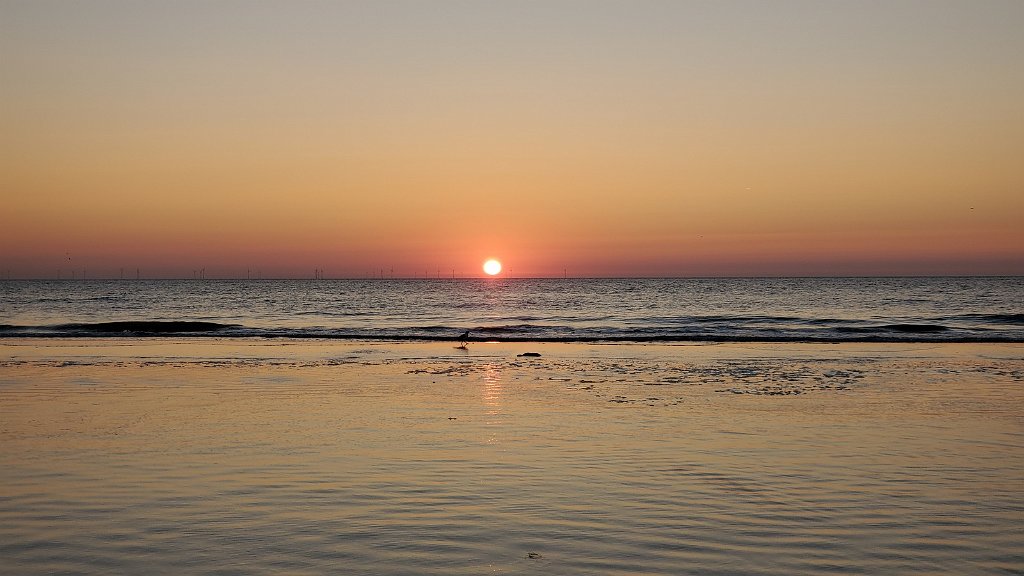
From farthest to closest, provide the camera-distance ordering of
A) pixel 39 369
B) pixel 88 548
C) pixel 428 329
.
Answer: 1. pixel 428 329
2. pixel 39 369
3. pixel 88 548

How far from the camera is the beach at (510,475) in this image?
24.0 ft

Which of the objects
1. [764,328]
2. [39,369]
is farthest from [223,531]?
[764,328]

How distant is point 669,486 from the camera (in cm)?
966

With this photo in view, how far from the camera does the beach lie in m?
7.31

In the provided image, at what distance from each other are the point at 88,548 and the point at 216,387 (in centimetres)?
1235

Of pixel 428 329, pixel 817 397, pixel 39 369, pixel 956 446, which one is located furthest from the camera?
pixel 428 329

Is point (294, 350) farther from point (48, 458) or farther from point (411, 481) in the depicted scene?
point (411, 481)

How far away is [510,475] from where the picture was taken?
1023 centimetres

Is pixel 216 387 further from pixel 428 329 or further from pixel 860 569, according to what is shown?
pixel 428 329

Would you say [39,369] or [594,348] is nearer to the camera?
[39,369]

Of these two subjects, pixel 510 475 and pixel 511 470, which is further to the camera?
pixel 511 470

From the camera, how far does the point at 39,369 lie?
23.6 meters

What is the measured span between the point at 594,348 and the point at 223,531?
2728cm

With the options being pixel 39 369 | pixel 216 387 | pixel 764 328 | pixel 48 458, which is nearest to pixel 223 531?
pixel 48 458
